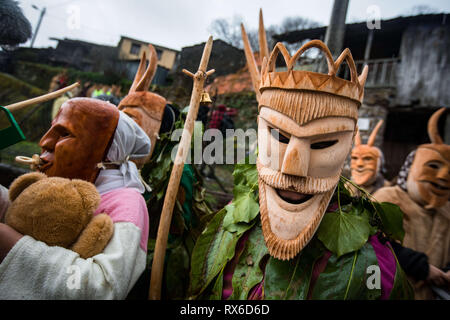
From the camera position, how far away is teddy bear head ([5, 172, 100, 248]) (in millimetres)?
985

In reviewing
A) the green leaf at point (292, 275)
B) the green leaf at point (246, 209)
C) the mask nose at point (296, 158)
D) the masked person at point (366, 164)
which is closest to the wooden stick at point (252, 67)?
the mask nose at point (296, 158)

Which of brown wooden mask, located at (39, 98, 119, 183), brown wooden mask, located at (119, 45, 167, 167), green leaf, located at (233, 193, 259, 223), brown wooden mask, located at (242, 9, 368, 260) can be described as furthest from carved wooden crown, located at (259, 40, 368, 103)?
brown wooden mask, located at (119, 45, 167, 167)

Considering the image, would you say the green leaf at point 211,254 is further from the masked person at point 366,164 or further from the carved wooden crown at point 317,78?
the masked person at point 366,164

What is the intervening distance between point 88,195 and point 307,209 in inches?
40.5

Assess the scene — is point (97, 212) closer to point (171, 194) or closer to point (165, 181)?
point (171, 194)

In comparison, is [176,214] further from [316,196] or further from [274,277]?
[316,196]

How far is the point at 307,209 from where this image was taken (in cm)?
115

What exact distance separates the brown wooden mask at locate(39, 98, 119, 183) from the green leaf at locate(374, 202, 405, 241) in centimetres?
162

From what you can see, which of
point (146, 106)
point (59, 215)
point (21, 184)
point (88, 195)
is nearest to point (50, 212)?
point (59, 215)

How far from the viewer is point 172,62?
12.1 metres

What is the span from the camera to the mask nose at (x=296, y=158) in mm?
1134

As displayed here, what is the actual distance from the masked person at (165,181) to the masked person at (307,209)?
539 mm

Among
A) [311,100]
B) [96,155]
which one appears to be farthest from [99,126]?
[311,100]
